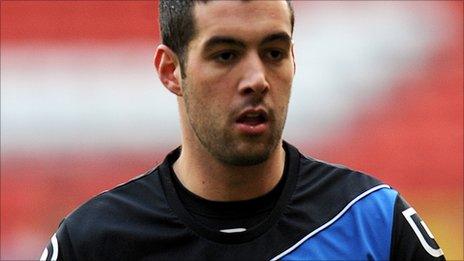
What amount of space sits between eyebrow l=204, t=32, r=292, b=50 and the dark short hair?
7cm

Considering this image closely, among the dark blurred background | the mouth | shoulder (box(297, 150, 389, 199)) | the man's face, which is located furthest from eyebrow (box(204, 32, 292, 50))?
the dark blurred background

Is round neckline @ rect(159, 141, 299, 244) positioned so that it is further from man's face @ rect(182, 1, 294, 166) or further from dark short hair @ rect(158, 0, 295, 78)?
dark short hair @ rect(158, 0, 295, 78)

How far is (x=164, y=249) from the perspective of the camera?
8.73 ft

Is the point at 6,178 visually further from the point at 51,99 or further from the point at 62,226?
the point at 62,226

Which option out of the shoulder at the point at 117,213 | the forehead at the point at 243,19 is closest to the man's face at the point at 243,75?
the forehead at the point at 243,19

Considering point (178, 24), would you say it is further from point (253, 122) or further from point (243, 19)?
point (253, 122)

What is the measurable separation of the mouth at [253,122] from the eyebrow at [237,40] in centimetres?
15

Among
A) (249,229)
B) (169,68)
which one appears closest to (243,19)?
(169,68)

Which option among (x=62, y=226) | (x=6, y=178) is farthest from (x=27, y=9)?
(x=62, y=226)

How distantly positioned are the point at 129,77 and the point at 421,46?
7.75 ft

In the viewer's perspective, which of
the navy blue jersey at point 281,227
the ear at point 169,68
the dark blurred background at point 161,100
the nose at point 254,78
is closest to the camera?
the nose at point 254,78

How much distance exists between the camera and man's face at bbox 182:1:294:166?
251 centimetres

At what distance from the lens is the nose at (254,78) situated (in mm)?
2477

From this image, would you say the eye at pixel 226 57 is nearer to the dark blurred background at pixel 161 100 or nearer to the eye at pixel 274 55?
the eye at pixel 274 55
